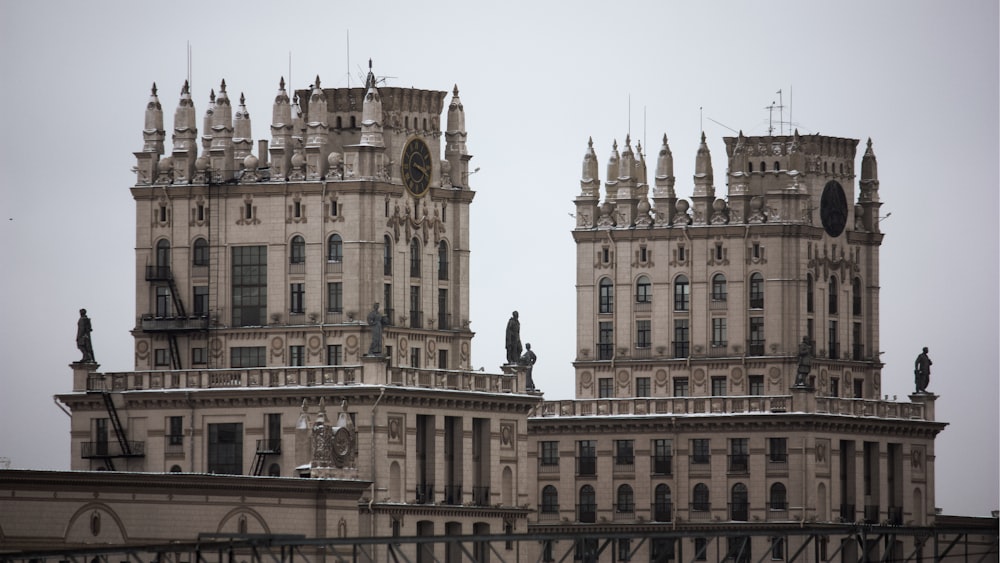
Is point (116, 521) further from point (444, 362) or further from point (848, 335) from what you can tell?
point (848, 335)

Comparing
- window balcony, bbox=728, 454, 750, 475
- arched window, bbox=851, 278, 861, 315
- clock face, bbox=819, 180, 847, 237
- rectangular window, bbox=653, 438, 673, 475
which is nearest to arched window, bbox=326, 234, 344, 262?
rectangular window, bbox=653, 438, 673, 475

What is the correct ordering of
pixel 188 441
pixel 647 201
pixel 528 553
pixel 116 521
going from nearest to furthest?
pixel 116 521
pixel 188 441
pixel 528 553
pixel 647 201

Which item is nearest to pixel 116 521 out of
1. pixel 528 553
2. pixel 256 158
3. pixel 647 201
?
pixel 256 158

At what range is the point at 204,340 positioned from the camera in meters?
171

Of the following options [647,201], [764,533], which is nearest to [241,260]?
[647,201]

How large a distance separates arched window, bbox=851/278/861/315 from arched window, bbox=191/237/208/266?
→ 4396 centimetres

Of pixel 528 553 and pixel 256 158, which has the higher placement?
pixel 256 158

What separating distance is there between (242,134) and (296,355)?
12265mm

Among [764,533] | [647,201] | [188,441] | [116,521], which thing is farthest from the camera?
[647,201]

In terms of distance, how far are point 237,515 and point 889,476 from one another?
5443cm

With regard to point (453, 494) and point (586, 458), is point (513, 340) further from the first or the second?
point (586, 458)

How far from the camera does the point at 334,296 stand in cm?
16950

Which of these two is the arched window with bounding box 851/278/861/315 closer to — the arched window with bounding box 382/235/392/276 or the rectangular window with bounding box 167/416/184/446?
the arched window with bounding box 382/235/392/276

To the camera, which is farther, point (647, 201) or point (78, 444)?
point (647, 201)
